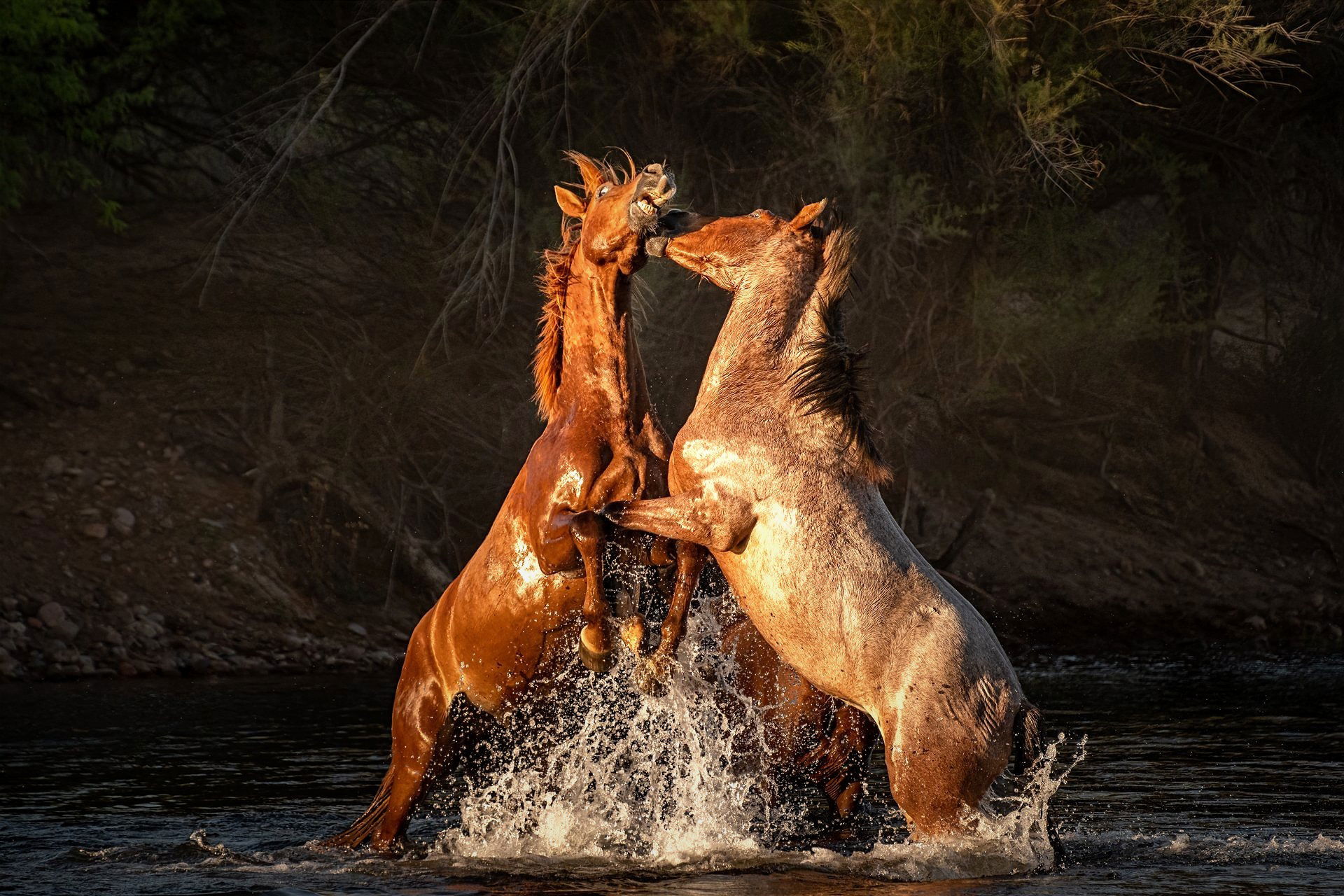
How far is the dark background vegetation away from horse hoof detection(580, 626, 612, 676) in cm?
664

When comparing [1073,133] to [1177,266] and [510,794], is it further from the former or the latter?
[510,794]

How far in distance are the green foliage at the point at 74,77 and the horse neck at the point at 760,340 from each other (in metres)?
9.31

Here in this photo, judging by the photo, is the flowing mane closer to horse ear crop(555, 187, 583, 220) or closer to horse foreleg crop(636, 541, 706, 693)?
horse ear crop(555, 187, 583, 220)

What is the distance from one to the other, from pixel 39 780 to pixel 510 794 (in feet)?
8.79

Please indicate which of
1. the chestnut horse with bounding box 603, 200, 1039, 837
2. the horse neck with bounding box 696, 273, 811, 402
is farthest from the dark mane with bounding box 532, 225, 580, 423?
the horse neck with bounding box 696, 273, 811, 402

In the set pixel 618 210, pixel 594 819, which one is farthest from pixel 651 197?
pixel 594 819

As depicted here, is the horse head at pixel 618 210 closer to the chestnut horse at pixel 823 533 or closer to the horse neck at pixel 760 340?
the chestnut horse at pixel 823 533

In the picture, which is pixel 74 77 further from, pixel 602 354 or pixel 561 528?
pixel 561 528

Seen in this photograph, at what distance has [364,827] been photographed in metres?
7.16

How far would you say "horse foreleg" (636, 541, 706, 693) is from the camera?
21.2ft

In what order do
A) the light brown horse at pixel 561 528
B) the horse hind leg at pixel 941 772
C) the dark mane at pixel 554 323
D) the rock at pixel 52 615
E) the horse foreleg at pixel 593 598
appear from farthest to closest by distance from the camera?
the rock at pixel 52 615, the dark mane at pixel 554 323, the light brown horse at pixel 561 528, the horse foreleg at pixel 593 598, the horse hind leg at pixel 941 772

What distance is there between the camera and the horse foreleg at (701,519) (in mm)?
6090

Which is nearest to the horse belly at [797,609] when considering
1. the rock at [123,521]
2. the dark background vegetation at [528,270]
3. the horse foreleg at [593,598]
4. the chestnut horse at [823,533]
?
the chestnut horse at [823,533]

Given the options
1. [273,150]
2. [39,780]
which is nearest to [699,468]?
[39,780]
